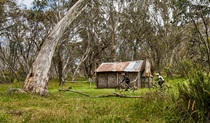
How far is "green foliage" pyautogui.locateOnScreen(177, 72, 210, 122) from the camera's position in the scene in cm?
567

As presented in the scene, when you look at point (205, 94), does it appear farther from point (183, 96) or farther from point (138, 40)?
point (138, 40)

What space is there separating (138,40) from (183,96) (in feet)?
122

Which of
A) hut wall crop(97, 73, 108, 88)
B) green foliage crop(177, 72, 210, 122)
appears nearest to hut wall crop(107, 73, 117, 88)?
hut wall crop(97, 73, 108, 88)

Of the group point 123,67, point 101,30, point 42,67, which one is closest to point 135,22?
point 101,30

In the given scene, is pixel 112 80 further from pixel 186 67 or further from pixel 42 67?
pixel 186 67

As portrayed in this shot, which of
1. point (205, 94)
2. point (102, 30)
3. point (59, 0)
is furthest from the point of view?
point (102, 30)

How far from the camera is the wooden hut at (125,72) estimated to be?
93.3 feet

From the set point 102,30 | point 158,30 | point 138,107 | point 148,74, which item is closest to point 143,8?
point 158,30

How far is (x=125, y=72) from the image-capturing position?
28859 millimetres

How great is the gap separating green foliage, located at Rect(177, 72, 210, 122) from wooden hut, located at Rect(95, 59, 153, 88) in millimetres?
21730

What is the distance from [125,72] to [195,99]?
2309cm

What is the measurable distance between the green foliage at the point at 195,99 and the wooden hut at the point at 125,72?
21.7 m

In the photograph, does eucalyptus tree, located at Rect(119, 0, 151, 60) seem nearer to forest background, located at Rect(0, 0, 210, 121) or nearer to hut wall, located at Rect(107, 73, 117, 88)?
forest background, located at Rect(0, 0, 210, 121)

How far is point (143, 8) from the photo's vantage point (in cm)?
3947
